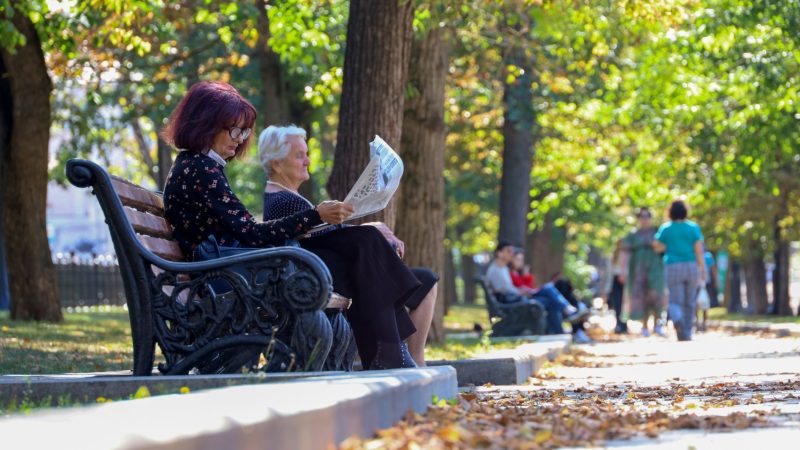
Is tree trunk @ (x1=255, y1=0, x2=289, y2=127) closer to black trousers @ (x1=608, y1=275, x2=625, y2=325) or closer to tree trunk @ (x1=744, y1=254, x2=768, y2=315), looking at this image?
black trousers @ (x1=608, y1=275, x2=625, y2=325)

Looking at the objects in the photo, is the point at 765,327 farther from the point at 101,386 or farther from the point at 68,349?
the point at 101,386

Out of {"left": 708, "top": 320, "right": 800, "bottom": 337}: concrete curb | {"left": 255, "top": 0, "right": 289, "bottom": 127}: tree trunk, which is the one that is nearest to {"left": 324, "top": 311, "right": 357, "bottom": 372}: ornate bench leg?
{"left": 708, "top": 320, "right": 800, "bottom": 337}: concrete curb

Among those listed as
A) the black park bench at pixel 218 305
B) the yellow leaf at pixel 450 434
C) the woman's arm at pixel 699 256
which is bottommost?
the yellow leaf at pixel 450 434

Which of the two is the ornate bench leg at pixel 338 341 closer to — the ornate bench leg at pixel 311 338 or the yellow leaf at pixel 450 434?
the ornate bench leg at pixel 311 338

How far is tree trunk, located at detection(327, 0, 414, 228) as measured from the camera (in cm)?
1295

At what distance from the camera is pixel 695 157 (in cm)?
3312

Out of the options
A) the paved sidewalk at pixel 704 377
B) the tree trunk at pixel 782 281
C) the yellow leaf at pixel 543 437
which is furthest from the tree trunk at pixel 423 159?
the tree trunk at pixel 782 281

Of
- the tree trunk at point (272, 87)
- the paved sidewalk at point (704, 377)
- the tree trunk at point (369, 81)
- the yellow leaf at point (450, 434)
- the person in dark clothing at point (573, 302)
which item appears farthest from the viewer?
the tree trunk at point (272, 87)

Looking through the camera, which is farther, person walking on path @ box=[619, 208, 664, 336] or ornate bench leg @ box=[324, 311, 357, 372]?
person walking on path @ box=[619, 208, 664, 336]

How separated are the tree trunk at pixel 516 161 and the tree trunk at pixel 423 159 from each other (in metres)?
10.4

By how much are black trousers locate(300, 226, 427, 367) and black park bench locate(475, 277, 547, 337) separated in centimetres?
1152

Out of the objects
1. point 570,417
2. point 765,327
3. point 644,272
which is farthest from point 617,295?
point 570,417

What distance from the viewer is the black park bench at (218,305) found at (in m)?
7.00

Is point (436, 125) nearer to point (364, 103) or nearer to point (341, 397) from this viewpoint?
point (364, 103)
